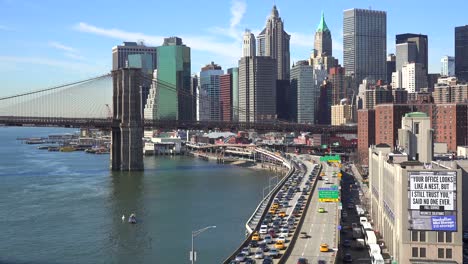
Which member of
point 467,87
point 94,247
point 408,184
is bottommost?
point 94,247

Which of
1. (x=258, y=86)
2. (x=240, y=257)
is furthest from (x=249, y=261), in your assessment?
(x=258, y=86)

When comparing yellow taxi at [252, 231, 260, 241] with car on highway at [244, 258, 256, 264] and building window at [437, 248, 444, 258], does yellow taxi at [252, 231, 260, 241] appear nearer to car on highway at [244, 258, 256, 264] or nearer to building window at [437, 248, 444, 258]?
car on highway at [244, 258, 256, 264]

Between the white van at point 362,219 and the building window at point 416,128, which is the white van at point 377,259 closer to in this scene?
the white van at point 362,219

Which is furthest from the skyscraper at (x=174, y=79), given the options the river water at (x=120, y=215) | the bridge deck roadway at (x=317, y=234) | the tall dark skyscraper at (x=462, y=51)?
the bridge deck roadway at (x=317, y=234)

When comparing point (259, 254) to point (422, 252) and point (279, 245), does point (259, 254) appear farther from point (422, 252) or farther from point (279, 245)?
point (422, 252)

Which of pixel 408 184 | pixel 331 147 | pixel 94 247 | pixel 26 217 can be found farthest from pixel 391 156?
pixel 331 147

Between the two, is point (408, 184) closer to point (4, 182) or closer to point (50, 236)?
point (50, 236)

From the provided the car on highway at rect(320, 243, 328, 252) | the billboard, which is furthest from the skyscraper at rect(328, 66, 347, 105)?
the billboard
